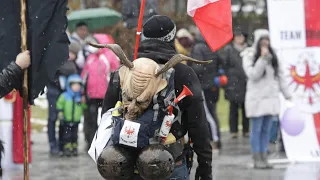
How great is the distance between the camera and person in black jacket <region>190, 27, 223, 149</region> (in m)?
13.6

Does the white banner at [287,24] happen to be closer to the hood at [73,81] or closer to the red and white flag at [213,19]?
the hood at [73,81]

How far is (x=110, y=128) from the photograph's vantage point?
210 inches

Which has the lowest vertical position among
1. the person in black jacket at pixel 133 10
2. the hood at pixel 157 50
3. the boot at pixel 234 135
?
the boot at pixel 234 135

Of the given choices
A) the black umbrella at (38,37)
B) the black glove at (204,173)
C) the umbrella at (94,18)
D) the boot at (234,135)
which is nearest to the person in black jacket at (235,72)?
the boot at (234,135)

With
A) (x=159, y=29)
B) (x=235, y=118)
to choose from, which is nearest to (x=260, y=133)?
(x=235, y=118)

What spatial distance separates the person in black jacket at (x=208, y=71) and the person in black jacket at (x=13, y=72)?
23.3ft

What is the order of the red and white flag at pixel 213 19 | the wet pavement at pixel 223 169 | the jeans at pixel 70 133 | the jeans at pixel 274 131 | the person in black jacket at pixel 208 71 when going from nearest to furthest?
the red and white flag at pixel 213 19, the wet pavement at pixel 223 169, the person in black jacket at pixel 208 71, the jeans at pixel 70 133, the jeans at pixel 274 131

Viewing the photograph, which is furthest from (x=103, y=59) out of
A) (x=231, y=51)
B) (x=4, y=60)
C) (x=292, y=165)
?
(x=4, y=60)

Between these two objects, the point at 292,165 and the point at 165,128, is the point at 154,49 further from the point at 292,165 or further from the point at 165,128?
the point at 292,165

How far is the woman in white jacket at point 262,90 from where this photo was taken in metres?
12.0

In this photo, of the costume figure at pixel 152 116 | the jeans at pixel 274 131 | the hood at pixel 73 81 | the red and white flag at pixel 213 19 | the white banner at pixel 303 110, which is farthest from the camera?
the jeans at pixel 274 131

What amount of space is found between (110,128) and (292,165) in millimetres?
7410

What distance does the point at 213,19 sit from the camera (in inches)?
243

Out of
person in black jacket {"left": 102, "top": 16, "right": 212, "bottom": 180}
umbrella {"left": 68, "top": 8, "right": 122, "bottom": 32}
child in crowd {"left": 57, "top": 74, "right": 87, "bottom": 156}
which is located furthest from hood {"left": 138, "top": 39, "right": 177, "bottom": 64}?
umbrella {"left": 68, "top": 8, "right": 122, "bottom": 32}
